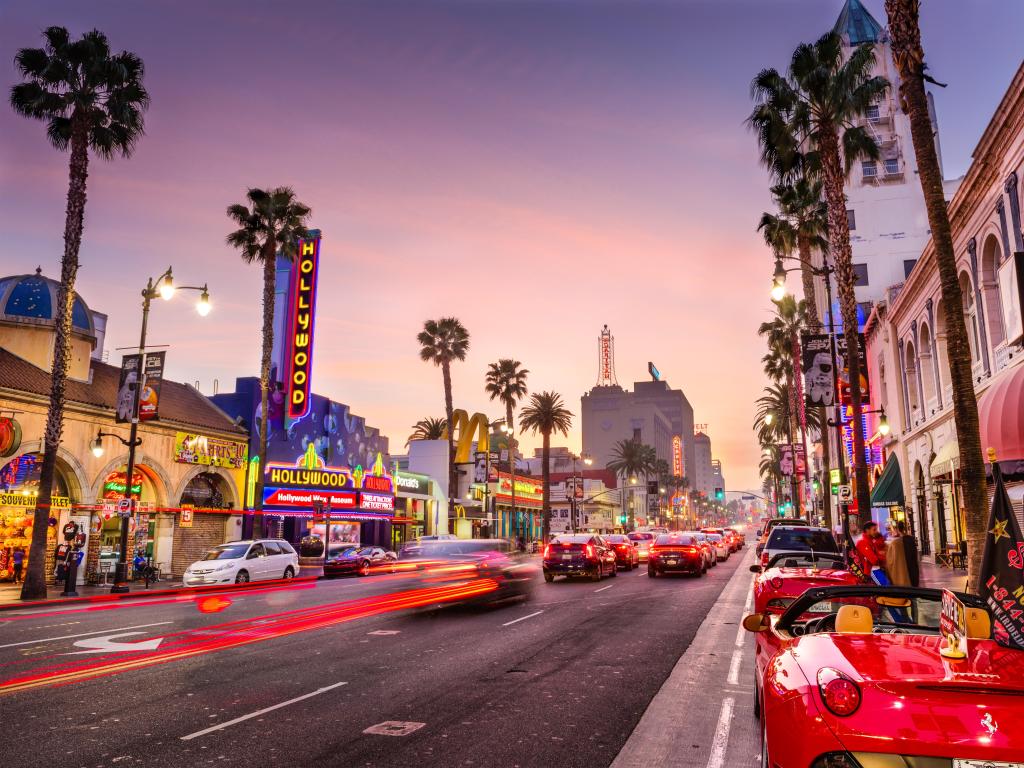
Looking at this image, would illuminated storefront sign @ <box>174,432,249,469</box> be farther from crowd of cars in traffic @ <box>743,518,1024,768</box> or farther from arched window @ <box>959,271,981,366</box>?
crowd of cars in traffic @ <box>743,518,1024,768</box>

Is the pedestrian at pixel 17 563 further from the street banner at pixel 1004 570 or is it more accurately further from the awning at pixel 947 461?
the awning at pixel 947 461

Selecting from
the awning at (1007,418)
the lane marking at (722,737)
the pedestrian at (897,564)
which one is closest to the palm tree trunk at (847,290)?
the awning at (1007,418)

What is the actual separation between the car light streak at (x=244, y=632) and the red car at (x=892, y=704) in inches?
348

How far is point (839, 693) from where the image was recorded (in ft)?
10.9

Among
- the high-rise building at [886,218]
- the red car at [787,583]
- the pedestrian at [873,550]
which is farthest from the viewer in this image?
the high-rise building at [886,218]

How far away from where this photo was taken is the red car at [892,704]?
10.1 ft

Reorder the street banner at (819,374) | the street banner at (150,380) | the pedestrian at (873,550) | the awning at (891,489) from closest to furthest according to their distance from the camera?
the pedestrian at (873,550) < the street banner at (819,374) < the street banner at (150,380) < the awning at (891,489)

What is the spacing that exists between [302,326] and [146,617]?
86.4 feet

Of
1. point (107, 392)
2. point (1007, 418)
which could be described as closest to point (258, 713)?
point (1007, 418)

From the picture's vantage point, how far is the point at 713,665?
10.3 meters

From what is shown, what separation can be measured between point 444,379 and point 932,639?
165 feet

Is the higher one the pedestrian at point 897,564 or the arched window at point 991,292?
the arched window at point 991,292

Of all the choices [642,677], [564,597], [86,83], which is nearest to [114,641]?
[642,677]

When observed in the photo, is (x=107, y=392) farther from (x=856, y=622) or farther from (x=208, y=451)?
(x=856, y=622)
